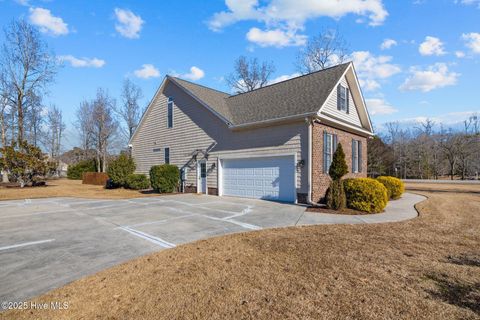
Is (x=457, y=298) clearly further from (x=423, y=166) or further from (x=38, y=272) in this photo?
(x=423, y=166)

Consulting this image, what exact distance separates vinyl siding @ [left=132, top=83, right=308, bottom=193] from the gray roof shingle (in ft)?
1.90

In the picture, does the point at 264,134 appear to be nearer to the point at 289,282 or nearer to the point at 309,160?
the point at 309,160

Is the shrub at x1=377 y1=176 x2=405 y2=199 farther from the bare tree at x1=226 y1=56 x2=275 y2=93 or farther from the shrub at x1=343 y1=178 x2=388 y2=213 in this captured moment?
the bare tree at x1=226 y1=56 x2=275 y2=93

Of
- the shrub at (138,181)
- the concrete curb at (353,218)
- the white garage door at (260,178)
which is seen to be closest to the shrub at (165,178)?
Answer: the shrub at (138,181)

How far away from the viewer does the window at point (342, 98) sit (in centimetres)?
1367

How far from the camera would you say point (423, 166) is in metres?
36.3

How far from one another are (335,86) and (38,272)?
12573 mm

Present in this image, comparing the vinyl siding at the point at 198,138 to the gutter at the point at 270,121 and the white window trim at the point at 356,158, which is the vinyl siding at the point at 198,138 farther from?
the white window trim at the point at 356,158

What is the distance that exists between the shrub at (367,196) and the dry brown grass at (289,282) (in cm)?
340

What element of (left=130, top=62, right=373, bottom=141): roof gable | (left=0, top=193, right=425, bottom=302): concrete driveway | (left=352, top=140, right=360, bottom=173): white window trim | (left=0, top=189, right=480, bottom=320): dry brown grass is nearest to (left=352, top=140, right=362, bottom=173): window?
(left=352, top=140, right=360, bottom=173): white window trim

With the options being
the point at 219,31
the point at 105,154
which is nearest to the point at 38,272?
the point at 219,31

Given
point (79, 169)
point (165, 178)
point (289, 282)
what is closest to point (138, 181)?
point (165, 178)

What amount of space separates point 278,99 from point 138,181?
11.7 metres

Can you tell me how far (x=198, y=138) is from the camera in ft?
52.2
